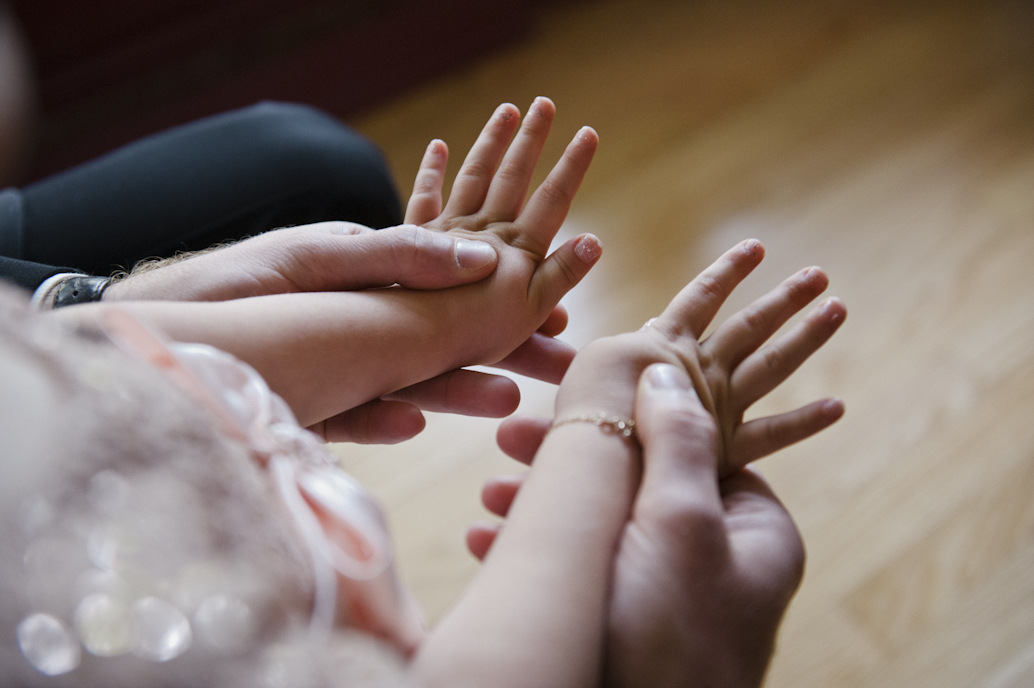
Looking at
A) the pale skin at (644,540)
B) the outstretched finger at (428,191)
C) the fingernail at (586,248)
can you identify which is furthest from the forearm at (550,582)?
the outstretched finger at (428,191)

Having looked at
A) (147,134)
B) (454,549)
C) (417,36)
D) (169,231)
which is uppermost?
(417,36)

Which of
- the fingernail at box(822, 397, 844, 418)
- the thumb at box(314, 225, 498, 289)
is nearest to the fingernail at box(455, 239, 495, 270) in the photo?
the thumb at box(314, 225, 498, 289)

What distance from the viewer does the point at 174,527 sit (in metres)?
0.36

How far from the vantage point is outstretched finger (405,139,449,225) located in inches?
31.3

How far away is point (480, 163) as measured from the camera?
0.79 metres

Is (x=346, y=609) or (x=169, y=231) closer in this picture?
(x=346, y=609)

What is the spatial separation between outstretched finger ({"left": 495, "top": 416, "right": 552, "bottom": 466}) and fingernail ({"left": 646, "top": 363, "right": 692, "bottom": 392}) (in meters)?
0.12

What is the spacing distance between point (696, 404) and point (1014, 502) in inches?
23.4

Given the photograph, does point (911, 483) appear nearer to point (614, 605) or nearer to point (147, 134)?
point (614, 605)

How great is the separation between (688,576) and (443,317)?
1.07 ft

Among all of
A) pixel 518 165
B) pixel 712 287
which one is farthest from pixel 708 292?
pixel 518 165

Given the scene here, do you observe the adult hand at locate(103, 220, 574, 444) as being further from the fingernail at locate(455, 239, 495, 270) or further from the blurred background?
the blurred background

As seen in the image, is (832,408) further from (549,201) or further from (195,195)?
(195,195)

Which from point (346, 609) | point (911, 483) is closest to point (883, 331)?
point (911, 483)
